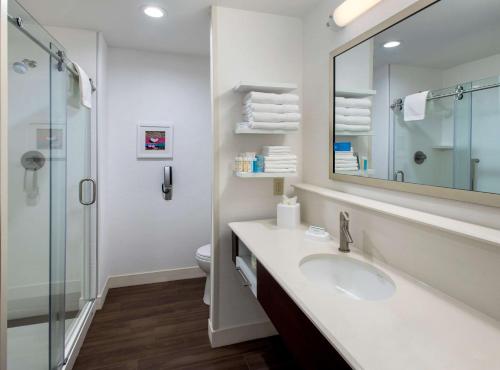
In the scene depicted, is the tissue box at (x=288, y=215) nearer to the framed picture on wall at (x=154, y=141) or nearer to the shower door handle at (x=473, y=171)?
the shower door handle at (x=473, y=171)

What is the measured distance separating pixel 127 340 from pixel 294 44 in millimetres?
2498

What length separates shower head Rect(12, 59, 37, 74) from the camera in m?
1.78

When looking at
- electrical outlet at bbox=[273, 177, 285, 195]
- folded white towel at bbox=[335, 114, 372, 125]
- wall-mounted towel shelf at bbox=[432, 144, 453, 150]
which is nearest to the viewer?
wall-mounted towel shelf at bbox=[432, 144, 453, 150]

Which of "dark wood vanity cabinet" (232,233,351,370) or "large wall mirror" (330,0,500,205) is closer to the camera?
"dark wood vanity cabinet" (232,233,351,370)

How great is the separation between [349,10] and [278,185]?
1.18 metres

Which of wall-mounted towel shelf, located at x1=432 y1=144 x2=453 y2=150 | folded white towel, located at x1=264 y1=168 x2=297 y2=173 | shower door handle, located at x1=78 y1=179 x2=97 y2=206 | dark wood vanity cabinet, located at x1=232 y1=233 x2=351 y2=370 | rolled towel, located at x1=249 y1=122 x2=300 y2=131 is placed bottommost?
dark wood vanity cabinet, located at x1=232 y1=233 x2=351 y2=370

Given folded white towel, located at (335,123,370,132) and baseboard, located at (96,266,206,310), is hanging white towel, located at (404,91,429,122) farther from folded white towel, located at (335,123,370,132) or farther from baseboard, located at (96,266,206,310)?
baseboard, located at (96,266,206,310)

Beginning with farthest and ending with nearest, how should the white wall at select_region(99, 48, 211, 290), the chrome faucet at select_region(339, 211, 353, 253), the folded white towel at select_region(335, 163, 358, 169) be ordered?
the white wall at select_region(99, 48, 211, 290) < the folded white towel at select_region(335, 163, 358, 169) < the chrome faucet at select_region(339, 211, 353, 253)

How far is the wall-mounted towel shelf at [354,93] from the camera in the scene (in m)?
1.55

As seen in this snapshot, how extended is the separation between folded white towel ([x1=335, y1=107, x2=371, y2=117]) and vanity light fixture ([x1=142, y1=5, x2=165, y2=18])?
4.67 ft

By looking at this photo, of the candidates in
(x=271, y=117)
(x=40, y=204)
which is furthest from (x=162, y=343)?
(x=271, y=117)

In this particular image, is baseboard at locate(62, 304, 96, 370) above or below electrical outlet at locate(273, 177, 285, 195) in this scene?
below

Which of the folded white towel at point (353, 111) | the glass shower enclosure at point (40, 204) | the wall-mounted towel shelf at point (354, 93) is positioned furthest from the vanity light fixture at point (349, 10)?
the glass shower enclosure at point (40, 204)

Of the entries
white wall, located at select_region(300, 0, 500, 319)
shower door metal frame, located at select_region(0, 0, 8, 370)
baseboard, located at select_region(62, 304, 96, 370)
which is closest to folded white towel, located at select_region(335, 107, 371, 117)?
white wall, located at select_region(300, 0, 500, 319)
